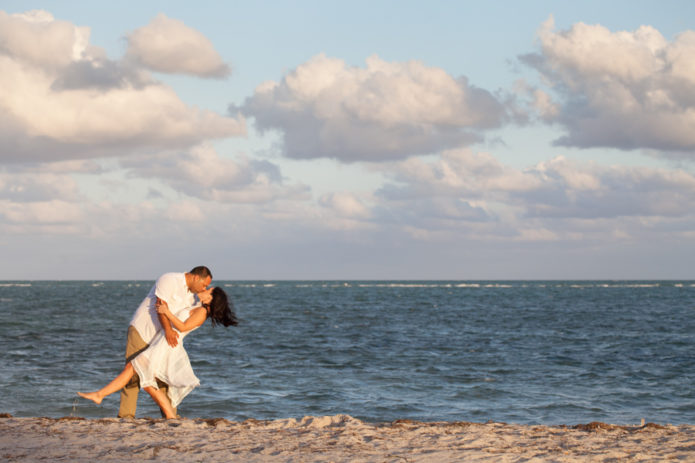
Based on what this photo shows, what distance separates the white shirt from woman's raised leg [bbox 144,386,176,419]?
651 millimetres

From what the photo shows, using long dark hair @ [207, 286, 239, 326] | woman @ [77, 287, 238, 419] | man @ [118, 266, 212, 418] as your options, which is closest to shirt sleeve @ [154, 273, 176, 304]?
man @ [118, 266, 212, 418]

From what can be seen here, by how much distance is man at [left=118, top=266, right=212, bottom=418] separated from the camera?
8.43m

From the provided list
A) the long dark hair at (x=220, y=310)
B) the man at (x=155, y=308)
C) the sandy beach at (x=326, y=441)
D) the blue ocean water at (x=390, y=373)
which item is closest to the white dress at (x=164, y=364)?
the man at (x=155, y=308)

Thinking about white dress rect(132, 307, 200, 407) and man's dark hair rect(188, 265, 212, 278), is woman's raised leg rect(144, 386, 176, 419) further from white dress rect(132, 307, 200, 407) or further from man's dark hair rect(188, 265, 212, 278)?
man's dark hair rect(188, 265, 212, 278)

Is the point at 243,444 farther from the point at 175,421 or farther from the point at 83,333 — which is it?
the point at 83,333

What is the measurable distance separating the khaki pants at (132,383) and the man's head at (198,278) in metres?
0.97

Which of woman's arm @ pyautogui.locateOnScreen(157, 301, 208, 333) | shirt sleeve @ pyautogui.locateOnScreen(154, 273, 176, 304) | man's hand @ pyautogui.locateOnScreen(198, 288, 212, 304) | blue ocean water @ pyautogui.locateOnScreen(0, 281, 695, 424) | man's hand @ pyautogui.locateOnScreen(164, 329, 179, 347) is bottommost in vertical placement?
blue ocean water @ pyautogui.locateOnScreen(0, 281, 695, 424)

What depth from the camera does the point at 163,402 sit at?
8859 millimetres

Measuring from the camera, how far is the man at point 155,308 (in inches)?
332

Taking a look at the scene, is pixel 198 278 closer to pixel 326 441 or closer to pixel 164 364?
pixel 164 364

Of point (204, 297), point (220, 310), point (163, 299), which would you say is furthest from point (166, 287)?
point (220, 310)

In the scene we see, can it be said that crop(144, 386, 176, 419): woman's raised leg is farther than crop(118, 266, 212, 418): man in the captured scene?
Yes

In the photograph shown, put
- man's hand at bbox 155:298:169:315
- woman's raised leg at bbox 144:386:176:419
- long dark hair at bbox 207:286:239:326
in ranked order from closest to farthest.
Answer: man's hand at bbox 155:298:169:315, long dark hair at bbox 207:286:239:326, woman's raised leg at bbox 144:386:176:419

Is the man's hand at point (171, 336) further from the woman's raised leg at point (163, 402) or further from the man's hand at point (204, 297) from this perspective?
the woman's raised leg at point (163, 402)
